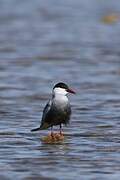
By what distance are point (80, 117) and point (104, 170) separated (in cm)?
467

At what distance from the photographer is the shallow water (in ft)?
42.0

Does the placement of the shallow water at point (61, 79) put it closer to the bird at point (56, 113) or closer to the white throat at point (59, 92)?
the bird at point (56, 113)

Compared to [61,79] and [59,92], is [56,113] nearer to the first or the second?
[59,92]

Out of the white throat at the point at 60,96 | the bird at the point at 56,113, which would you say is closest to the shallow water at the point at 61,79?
the bird at the point at 56,113

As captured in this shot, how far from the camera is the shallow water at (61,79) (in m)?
12.8

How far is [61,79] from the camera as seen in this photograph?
2188 cm

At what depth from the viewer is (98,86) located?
2084 centimetres

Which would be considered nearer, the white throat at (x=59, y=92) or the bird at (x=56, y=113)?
the bird at (x=56, y=113)

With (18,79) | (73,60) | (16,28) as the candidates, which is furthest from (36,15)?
(18,79)

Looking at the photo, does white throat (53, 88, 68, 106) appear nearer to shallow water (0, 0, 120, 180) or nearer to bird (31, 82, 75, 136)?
bird (31, 82, 75, 136)

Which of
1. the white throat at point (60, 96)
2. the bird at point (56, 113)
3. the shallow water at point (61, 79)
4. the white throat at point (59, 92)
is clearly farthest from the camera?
the white throat at point (59, 92)

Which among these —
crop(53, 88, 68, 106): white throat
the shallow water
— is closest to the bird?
crop(53, 88, 68, 106): white throat

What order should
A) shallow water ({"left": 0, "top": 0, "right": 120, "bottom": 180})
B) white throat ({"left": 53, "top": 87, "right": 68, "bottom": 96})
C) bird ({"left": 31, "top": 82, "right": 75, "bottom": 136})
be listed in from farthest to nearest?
white throat ({"left": 53, "top": 87, "right": 68, "bottom": 96}), bird ({"left": 31, "top": 82, "right": 75, "bottom": 136}), shallow water ({"left": 0, "top": 0, "right": 120, "bottom": 180})

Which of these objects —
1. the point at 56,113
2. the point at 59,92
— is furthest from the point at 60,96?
the point at 56,113
